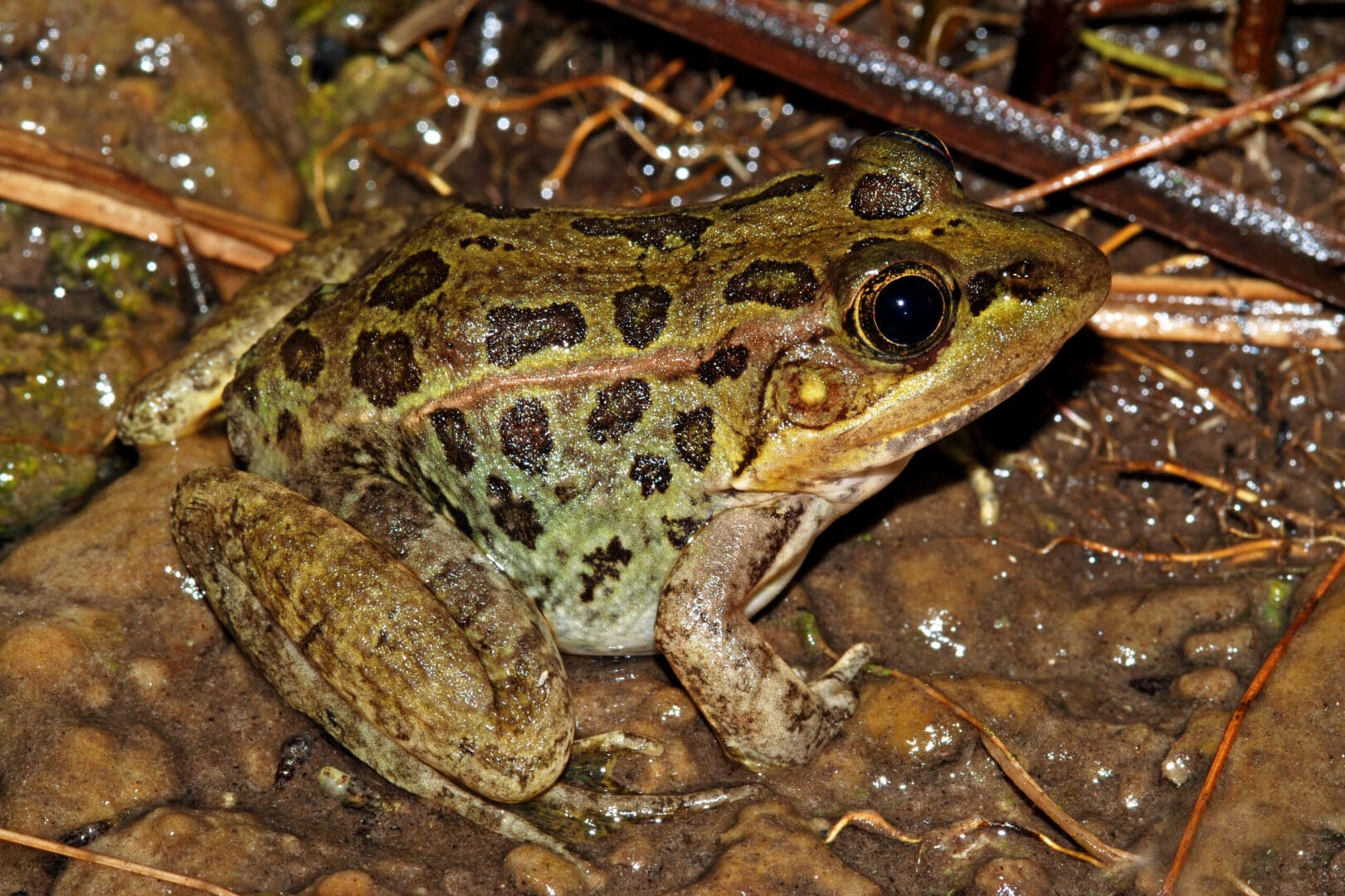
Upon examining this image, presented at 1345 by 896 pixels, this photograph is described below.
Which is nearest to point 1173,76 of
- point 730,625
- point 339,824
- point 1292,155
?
point 1292,155

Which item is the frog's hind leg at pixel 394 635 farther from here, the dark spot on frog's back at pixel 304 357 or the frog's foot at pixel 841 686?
the frog's foot at pixel 841 686

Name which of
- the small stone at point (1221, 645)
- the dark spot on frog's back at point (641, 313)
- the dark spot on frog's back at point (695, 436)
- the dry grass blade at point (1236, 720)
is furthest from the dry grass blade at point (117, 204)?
the dry grass blade at point (1236, 720)

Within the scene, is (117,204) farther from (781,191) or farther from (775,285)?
(775,285)

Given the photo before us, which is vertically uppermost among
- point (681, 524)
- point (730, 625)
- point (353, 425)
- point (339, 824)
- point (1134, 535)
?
point (353, 425)

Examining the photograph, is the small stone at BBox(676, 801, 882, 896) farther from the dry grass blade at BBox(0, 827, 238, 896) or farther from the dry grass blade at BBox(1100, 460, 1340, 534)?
the dry grass blade at BBox(1100, 460, 1340, 534)

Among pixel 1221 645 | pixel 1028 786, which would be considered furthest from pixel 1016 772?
pixel 1221 645

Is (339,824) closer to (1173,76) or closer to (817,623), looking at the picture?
(817,623)

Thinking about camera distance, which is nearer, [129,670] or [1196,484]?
[129,670]

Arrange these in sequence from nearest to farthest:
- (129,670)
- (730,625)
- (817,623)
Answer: (730,625), (129,670), (817,623)
